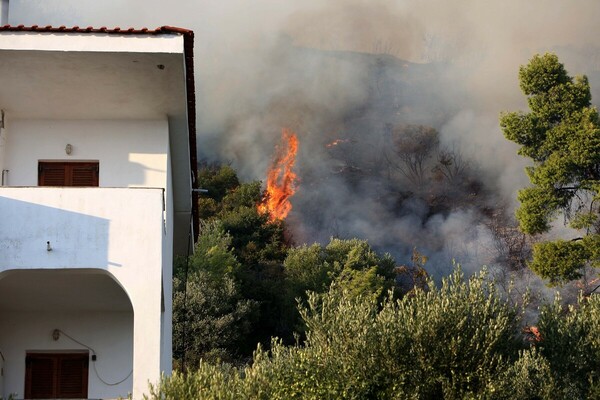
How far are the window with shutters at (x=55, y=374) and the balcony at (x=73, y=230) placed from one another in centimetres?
337

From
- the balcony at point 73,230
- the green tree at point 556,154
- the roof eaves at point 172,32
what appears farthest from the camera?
the green tree at point 556,154

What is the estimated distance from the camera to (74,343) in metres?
18.5

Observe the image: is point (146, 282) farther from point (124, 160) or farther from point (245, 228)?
point (245, 228)

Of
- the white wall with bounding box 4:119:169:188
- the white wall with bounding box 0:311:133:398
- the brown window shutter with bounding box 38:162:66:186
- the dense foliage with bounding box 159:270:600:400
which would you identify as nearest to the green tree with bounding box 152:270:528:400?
the dense foliage with bounding box 159:270:600:400

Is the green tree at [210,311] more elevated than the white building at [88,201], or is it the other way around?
the green tree at [210,311]

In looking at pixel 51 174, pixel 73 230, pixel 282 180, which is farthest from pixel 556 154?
pixel 282 180

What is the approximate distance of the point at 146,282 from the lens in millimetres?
15820

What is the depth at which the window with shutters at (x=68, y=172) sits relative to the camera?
18.3 metres

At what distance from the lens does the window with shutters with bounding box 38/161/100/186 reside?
→ 18.3 meters

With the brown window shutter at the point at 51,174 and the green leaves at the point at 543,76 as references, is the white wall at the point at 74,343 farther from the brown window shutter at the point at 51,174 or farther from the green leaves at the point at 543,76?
the green leaves at the point at 543,76

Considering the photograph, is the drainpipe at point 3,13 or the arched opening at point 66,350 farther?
the drainpipe at point 3,13

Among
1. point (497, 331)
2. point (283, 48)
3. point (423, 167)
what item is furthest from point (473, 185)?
point (497, 331)

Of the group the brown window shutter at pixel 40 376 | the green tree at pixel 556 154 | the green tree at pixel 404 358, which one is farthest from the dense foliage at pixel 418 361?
the green tree at pixel 556 154

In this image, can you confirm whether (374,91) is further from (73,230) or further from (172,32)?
(73,230)
